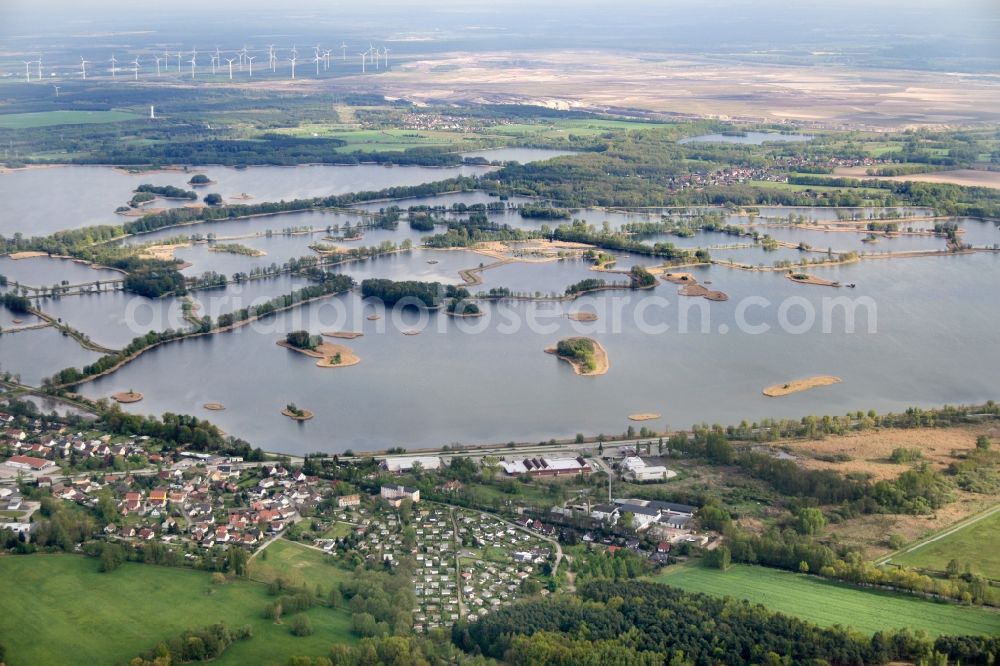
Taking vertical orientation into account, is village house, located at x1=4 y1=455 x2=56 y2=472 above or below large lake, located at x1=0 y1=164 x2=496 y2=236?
below

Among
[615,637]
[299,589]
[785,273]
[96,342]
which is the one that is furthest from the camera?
[785,273]

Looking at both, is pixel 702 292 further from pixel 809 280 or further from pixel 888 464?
pixel 888 464

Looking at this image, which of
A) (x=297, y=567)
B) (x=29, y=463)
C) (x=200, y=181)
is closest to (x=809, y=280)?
(x=297, y=567)

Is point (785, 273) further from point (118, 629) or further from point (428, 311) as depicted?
point (118, 629)

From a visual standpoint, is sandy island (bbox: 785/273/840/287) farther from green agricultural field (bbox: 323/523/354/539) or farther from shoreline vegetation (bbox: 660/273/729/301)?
green agricultural field (bbox: 323/523/354/539)

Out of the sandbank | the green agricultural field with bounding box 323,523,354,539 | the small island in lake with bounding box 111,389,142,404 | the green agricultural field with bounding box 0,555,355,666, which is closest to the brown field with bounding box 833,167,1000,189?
the sandbank

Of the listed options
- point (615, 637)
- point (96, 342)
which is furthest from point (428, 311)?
point (615, 637)
